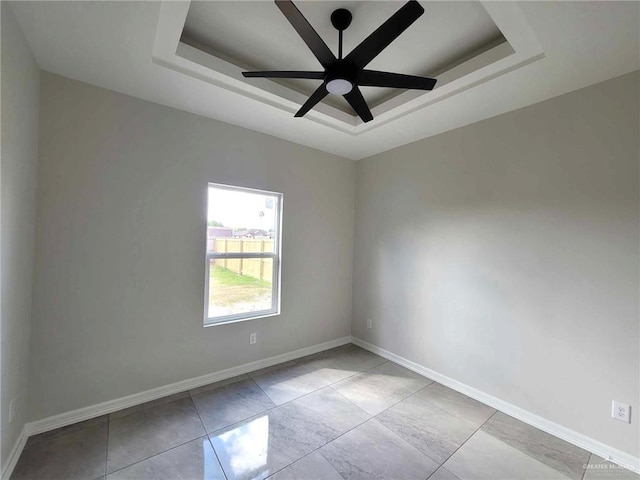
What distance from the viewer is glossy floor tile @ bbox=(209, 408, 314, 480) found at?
1709 mm

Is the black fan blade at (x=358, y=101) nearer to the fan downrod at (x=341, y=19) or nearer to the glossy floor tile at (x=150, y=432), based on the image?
the fan downrod at (x=341, y=19)

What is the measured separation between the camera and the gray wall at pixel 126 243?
202 centimetres

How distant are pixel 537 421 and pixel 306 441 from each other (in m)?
1.87

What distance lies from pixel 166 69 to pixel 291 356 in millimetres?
3048

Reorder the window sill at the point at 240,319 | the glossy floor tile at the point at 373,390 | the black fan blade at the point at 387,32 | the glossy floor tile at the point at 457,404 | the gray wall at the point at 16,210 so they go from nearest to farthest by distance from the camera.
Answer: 1. the black fan blade at the point at 387,32
2. the gray wall at the point at 16,210
3. the glossy floor tile at the point at 457,404
4. the glossy floor tile at the point at 373,390
5. the window sill at the point at 240,319

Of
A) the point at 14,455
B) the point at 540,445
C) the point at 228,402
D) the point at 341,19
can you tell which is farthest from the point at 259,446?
the point at 341,19

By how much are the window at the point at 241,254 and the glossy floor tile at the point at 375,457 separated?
1.55 m

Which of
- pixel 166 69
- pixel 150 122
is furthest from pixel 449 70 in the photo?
pixel 150 122

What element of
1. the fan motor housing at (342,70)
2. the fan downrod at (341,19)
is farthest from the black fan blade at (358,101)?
the fan downrod at (341,19)

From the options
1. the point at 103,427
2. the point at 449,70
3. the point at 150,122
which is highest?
the point at 449,70

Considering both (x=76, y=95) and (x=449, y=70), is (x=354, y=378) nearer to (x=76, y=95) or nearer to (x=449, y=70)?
(x=449, y=70)

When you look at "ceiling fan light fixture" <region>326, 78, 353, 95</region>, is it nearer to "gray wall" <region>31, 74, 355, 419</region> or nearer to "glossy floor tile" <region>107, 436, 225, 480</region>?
"gray wall" <region>31, 74, 355, 419</region>

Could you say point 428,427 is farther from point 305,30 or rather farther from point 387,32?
point 305,30

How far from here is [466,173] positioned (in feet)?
8.96
